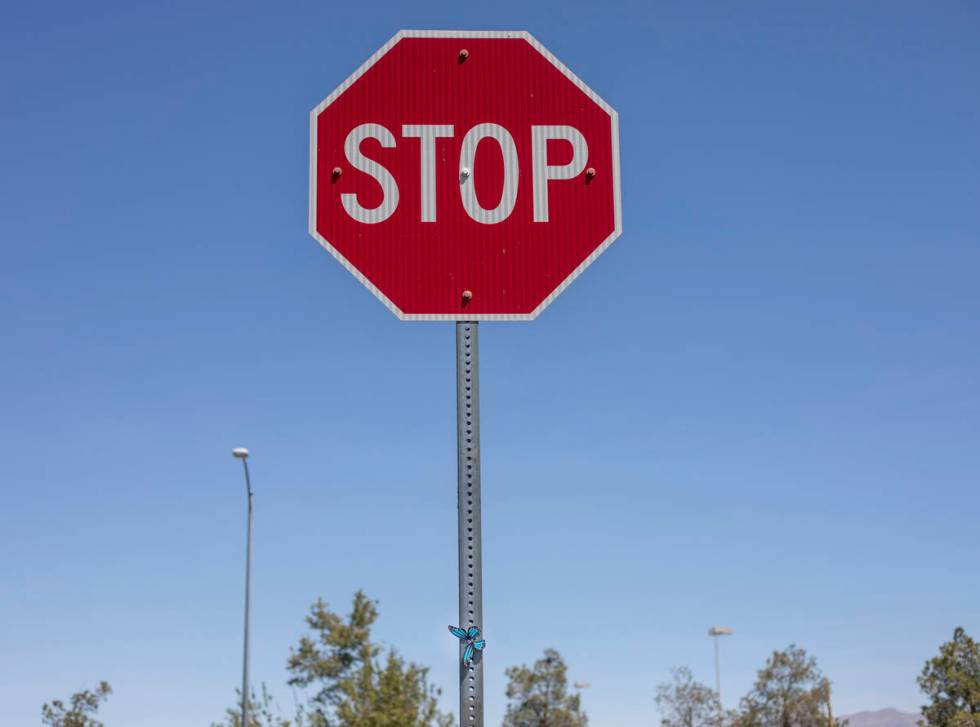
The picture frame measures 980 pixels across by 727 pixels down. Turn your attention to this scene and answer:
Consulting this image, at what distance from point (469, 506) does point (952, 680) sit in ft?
193

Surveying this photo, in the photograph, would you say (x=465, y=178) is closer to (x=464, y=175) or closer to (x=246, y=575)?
(x=464, y=175)

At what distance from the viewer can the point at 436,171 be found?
586 cm

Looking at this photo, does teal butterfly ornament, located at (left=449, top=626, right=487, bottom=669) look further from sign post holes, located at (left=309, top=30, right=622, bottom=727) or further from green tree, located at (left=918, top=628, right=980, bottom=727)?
green tree, located at (left=918, top=628, right=980, bottom=727)

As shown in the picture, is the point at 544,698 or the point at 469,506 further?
the point at 544,698

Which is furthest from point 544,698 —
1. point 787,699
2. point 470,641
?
point 470,641

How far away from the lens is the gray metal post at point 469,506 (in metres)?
5.14

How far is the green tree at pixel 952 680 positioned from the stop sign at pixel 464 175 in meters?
57.3

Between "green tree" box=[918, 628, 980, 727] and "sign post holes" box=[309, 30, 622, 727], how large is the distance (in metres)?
57.3

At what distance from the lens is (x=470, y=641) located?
5215 millimetres

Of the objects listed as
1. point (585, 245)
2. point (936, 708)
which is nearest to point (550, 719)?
point (936, 708)

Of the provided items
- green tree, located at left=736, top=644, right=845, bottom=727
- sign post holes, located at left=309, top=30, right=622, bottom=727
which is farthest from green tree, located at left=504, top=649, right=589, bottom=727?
sign post holes, located at left=309, top=30, right=622, bottom=727

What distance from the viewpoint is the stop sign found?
5746 mm

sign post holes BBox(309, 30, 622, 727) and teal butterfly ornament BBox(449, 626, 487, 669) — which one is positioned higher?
sign post holes BBox(309, 30, 622, 727)

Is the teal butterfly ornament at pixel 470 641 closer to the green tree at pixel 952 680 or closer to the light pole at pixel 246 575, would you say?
the light pole at pixel 246 575
